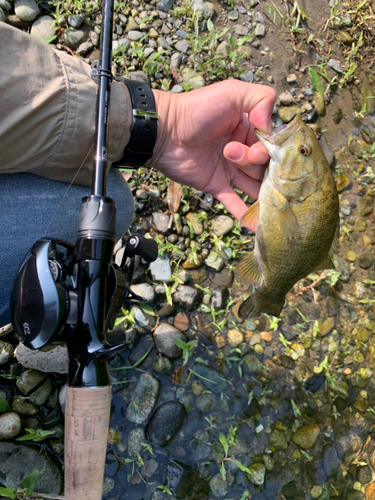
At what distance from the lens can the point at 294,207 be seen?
2.44 meters

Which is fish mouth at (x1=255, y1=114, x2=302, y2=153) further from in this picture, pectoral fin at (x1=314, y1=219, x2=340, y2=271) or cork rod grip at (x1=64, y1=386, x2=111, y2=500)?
cork rod grip at (x1=64, y1=386, x2=111, y2=500)

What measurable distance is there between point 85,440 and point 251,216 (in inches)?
66.6

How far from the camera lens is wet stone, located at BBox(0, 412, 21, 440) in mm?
2680

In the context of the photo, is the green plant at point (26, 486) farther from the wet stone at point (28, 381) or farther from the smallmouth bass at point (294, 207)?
the smallmouth bass at point (294, 207)

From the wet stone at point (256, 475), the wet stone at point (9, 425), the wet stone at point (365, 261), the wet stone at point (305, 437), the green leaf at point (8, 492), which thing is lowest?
the wet stone at point (256, 475)

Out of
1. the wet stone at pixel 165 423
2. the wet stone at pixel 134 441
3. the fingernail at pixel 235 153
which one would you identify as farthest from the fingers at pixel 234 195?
the wet stone at pixel 134 441

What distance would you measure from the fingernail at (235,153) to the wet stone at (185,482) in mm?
2359

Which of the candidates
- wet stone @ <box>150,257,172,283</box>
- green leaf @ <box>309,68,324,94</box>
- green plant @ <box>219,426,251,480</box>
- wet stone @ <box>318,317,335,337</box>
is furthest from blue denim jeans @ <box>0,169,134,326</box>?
green leaf @ <box>309,68,324,94</box>

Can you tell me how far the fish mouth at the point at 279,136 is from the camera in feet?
7.65

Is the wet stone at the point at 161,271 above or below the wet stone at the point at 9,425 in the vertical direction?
above

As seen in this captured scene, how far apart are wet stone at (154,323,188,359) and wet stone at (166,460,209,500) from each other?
83 centimetres

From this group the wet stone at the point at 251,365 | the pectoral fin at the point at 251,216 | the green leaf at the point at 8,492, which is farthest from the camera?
the wet stone at the point at 251,365

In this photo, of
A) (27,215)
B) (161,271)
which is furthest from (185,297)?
(27,215)

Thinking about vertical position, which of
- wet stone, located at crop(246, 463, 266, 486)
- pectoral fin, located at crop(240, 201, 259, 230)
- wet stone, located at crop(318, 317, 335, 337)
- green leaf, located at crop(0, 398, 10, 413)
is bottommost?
wet stone, located at crop(246, 463, 266, 486)
